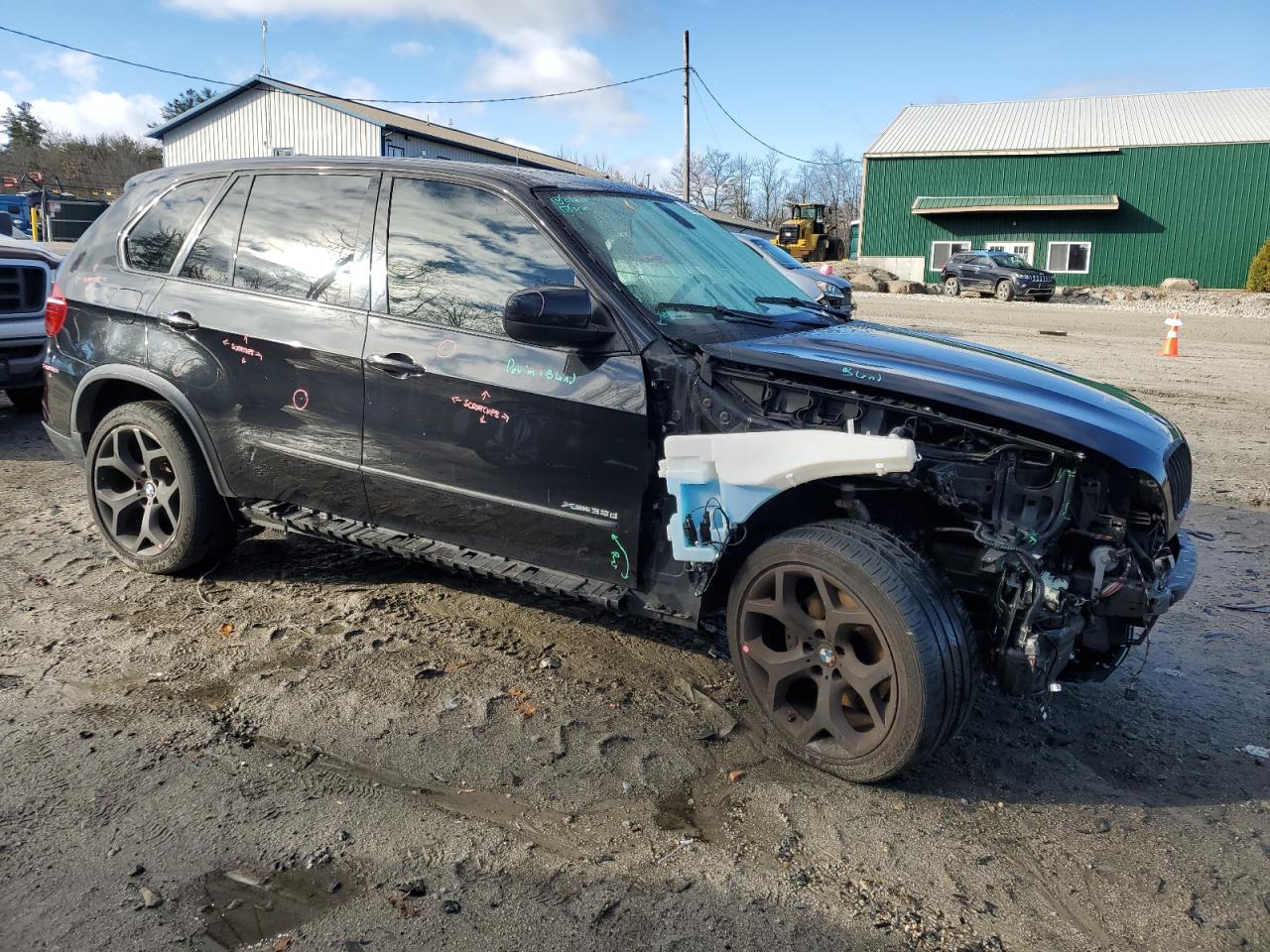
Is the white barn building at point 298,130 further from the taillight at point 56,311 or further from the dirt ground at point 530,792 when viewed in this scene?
the dirt ground at point 530,792

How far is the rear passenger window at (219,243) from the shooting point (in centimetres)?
457

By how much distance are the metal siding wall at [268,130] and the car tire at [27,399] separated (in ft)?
98.1

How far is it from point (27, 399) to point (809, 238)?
3796cm

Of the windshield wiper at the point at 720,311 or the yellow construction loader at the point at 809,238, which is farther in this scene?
the yellow construction loader at the point at 809,238

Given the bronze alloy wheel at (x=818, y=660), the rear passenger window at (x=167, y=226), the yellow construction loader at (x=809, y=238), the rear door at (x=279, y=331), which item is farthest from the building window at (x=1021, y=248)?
the bronze alloy wheel at (x=818, y=660)

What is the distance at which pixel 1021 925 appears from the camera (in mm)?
2652

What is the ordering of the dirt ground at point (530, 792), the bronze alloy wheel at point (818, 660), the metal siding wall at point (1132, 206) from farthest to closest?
the metal siding wall at point (1132, 206)
the bronze alloy wheel at point (818, 660)
the dirt ground at point (530, 792)

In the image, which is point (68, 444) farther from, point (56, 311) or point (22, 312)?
point (22, 312)

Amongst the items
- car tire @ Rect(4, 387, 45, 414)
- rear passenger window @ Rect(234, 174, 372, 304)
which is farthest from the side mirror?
car tire @ Rect(4, 387, 45, 414)

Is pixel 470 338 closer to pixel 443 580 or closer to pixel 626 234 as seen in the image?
pixel 626 234

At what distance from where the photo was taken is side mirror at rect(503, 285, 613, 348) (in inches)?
136

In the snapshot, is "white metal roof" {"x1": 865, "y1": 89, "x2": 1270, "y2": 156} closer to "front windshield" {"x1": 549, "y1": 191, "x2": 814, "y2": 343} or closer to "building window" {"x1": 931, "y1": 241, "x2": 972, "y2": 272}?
"building window" {"x1": 931, "y1": 241, "x2": 972, "y2": 272}

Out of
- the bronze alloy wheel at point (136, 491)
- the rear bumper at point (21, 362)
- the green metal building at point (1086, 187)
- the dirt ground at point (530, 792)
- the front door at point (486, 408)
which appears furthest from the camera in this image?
the green metal building at point (1086, 187)

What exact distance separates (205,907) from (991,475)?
8.36ft
